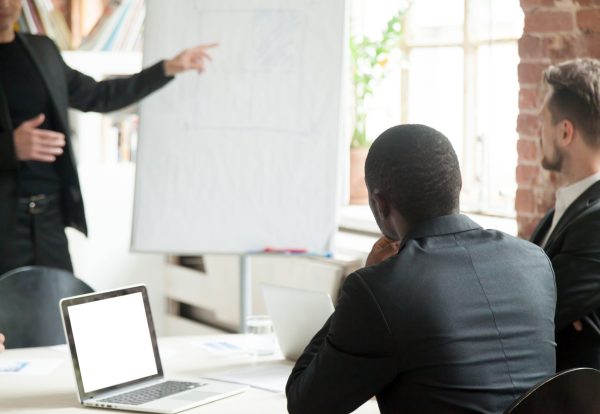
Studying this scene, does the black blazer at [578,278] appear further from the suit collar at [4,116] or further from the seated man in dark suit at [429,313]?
the suit collar at [4,116]

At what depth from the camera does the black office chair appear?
2809 mm

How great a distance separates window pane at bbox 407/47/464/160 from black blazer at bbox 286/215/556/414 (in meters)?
2.49

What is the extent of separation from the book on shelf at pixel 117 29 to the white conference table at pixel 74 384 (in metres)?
2.40

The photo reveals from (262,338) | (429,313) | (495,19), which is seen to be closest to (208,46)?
(495,19)

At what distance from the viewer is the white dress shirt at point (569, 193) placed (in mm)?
2645

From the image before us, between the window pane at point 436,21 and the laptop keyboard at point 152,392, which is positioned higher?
the window pane at point 436,21

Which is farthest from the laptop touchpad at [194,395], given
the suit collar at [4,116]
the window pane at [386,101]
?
the window pane at [386,101]

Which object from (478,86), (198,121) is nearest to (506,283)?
(198,121)

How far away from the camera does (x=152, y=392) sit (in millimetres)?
2229

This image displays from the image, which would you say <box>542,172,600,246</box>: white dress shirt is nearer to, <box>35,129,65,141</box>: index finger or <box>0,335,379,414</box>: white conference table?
<box>0,335,379,414</box>: white conference table

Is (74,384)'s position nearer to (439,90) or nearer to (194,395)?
(194,395)

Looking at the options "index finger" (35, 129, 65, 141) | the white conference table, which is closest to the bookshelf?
"index finger" (35, 129, 65, 141)

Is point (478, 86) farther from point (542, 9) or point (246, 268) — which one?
point (246, 268)

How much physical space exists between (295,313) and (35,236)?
1.37m
